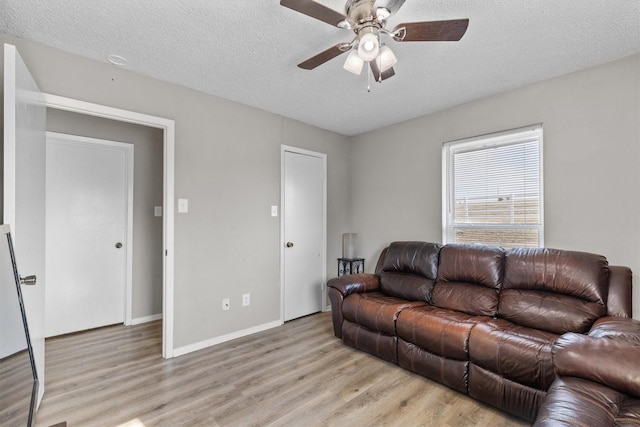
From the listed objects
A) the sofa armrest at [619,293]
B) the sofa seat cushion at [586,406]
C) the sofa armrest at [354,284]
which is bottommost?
the sofa seat cushion at [586,406]

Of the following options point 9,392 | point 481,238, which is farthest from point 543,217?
point 9,392

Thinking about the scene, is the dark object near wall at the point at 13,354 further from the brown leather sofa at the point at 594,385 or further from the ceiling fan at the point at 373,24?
the brown leather sofa at the point at 594,385

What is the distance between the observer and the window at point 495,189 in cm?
280

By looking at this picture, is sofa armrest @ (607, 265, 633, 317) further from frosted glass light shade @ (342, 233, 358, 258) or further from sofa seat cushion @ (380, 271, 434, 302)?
frosted glass light shade @ (342, 233, 358, 258)

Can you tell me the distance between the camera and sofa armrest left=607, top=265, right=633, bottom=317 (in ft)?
6.70

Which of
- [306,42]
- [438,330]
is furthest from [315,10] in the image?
[438,330]

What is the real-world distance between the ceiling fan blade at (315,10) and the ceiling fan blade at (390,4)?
0.16m

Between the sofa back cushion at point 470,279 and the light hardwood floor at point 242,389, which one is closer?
the light hardwood floor at point 242,389

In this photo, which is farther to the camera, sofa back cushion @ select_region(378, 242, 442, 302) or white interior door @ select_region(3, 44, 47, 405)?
sofa back cushion @ select_region(378, 242, 442, 302)

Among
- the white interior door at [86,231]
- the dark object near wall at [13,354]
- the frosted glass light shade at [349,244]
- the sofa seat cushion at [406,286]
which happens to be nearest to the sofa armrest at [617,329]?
the sofa seat cushion at [406,286]

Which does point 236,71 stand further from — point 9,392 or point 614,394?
point 614,394

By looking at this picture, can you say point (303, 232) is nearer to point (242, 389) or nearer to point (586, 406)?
point (242, 389)

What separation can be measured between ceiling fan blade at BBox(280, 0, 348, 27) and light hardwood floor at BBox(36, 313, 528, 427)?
2267mm

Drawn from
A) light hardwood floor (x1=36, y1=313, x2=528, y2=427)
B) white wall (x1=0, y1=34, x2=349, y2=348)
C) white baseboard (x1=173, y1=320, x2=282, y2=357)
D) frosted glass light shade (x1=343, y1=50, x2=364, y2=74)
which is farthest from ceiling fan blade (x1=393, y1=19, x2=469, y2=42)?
white baseboard (x1=173, y1=320, x2=282, y2=357)
